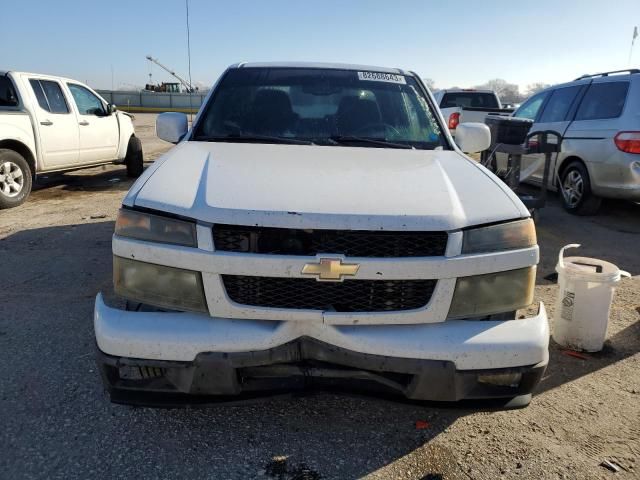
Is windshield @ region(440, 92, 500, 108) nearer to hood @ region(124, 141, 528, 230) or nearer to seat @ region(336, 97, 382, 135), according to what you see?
seat @ region(336, 97, 382, 135)

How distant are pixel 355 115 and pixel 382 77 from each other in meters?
0.50

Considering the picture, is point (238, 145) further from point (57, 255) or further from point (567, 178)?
point (567, 178)

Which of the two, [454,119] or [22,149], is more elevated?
[454,119]

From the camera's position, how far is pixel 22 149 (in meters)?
7.15

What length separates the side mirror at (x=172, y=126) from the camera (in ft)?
11.7

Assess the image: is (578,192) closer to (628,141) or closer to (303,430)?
(628,141)

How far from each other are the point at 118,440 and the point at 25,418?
1.70ft

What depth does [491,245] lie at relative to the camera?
209 centimetres

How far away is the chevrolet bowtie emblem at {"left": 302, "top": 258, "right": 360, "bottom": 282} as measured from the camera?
6.41ft

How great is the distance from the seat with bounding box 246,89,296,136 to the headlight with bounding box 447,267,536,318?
1644 millimetres

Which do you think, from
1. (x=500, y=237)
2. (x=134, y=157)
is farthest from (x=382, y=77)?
(x=134, y=157)

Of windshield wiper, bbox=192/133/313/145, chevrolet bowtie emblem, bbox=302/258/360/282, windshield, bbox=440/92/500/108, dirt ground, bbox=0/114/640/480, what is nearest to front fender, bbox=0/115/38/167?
dirt ground, bbox=0/114/640/480

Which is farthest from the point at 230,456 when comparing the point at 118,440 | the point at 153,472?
the point at 118,440

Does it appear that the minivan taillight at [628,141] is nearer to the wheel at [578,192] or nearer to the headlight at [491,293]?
the wheel at [578,192]
